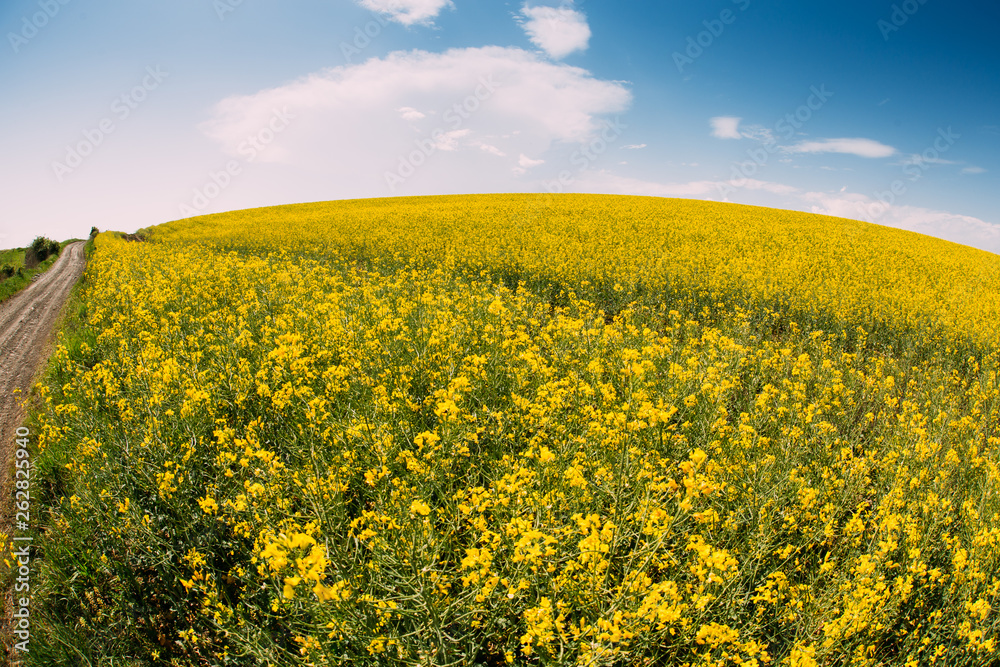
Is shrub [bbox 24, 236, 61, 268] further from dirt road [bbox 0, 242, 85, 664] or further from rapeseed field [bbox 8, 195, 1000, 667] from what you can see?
rapeseed field [bbox 8, 195, 1000, 667]

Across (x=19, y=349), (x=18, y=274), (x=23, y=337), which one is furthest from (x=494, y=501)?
(x=18, y=274)

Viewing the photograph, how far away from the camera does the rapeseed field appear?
8.18 feet

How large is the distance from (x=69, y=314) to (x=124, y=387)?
29.6 ft

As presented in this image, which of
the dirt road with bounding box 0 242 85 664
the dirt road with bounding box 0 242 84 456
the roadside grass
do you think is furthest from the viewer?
the roadside grass

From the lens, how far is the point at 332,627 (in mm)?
2398

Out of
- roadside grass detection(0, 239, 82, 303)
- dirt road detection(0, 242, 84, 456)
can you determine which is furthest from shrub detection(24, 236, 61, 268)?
dirt road detection(0, 242, 84, 456)

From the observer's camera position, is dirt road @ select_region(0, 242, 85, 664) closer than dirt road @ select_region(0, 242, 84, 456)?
Yes

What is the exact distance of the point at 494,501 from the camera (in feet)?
9.73

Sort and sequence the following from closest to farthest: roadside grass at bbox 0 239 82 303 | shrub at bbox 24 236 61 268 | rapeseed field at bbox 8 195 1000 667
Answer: rapeseed field at bbox 8 195 1000 667, roadside grass at bbox 0 239 82 303, shrub at bbox 24 236 61 268

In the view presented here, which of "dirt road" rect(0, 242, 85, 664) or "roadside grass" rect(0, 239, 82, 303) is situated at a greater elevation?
"roadside grass" rect(0, 239, 82, 303)

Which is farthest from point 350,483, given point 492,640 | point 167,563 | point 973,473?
point 973,473

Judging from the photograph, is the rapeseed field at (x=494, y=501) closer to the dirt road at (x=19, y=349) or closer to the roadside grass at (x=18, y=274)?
the dirt road at (x=19, y=349)

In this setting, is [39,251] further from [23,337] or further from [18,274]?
[23,337]

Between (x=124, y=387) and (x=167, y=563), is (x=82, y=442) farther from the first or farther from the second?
(x=167, y=563)
